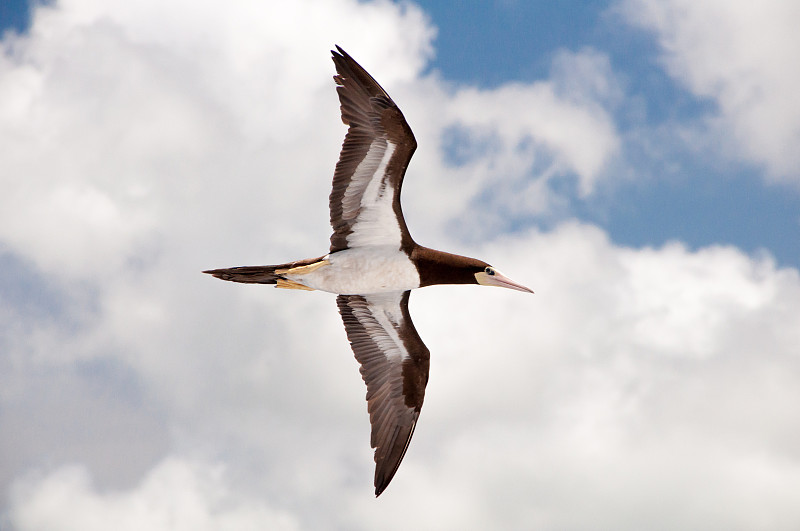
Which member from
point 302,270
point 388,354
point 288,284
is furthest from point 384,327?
point 302,270

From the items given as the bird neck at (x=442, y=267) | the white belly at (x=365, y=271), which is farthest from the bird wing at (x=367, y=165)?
the bird neck at (x=442, y=267)

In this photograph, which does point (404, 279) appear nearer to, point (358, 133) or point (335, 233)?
point (335, 233)

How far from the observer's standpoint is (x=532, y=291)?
16.5m

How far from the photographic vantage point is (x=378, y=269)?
52.5 feet

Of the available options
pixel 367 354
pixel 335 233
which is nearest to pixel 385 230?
pixel 335 233

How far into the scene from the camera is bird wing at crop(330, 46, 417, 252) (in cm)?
1441

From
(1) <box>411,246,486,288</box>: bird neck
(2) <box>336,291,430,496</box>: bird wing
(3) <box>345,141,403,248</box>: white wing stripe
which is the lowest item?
(2) <box>336,291,430,496</box>: bird wing

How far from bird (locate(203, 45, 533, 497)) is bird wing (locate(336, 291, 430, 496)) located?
0.07 feet

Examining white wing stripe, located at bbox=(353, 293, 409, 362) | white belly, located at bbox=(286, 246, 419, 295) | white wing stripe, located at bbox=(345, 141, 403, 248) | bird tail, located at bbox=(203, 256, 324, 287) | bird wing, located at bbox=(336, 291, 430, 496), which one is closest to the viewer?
white wing stripe, located at bbox=(345, 141, 403, 248)

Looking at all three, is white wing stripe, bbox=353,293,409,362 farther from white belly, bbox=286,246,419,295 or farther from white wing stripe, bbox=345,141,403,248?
white wing stripe, bbox=345,141,403,248

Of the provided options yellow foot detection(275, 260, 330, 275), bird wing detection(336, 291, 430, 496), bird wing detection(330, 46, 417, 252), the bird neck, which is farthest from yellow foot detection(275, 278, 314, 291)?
the bird neck

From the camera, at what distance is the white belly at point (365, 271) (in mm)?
15977

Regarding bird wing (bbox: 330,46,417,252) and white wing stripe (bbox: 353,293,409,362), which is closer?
bird wing (bbox: 330,46,417,252)

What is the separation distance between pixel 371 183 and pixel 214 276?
326 cm
